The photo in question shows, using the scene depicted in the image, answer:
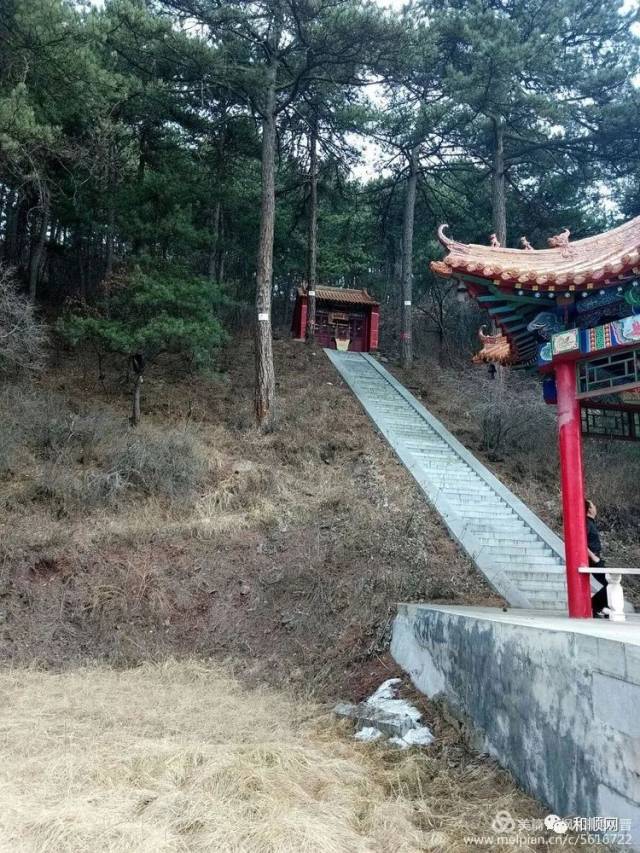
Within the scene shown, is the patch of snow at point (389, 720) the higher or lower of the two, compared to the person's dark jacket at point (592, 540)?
lower

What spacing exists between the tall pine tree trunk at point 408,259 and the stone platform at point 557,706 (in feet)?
53.2

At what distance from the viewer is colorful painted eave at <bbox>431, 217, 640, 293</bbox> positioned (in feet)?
18.5

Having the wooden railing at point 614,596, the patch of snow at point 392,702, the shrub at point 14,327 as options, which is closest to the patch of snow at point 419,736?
the patch of snow at point 392,702

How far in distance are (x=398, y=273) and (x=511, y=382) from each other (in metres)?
16.6

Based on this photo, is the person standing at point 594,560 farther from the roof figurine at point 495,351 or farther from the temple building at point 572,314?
the roof figurine at point 495,351

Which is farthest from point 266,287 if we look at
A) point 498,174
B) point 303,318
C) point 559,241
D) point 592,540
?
point 303,318

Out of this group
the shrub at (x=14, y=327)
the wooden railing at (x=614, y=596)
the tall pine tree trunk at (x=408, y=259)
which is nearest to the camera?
the wooden railing at (x=614, y=596)

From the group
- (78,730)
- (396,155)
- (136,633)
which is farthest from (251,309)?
(78,730)

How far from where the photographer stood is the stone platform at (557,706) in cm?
307

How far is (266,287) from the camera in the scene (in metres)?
13.6

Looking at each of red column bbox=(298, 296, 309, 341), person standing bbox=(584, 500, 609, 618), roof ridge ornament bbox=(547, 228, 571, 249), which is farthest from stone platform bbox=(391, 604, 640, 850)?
red column bbox=(298, 296, 309, 341)

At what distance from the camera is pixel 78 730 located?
194 inches

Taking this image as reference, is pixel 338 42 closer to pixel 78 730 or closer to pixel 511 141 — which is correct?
pixel 511 141

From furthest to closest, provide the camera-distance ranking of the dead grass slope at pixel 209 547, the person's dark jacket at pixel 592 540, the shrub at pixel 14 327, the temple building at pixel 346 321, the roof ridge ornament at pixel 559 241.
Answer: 1. the temple building at pixel 346 321
2. the shrub at pixel 14 327
3. the dead grass slope at pixel 209 547
4. the roof ridge ornament at pixel 559 241
5. the person's dark jacket at pixel 592 540
